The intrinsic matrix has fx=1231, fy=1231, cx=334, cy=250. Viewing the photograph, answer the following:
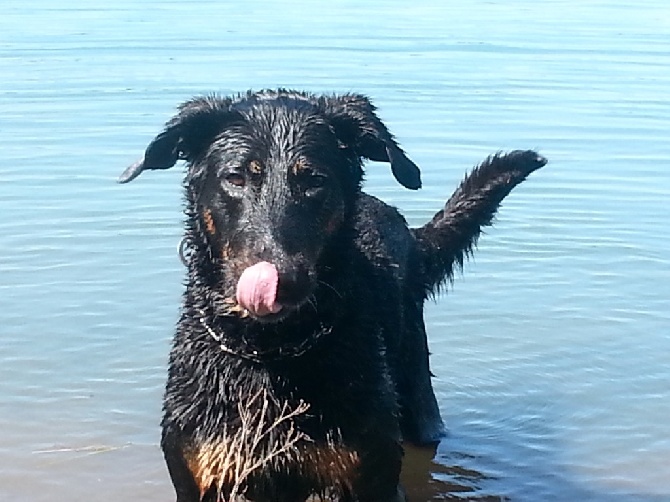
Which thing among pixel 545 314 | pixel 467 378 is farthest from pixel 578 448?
pixel 545 314

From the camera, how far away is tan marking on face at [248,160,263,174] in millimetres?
Result: 4988

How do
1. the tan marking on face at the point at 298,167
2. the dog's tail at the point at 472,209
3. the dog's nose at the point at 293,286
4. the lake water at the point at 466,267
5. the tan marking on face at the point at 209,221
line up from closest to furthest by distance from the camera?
1. the dog's nose at the point at 293,286
2. the tan marking on face at the point at 298,167
3. the tan marking on face at the point at 209,221
4. the lake water at the point at 466,267
5. the dog's tail at the point at 472,209

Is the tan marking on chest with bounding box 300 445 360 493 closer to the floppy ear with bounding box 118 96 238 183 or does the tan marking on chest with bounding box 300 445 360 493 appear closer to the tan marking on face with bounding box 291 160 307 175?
the tan marking on face with bounding box 291 160 307 175

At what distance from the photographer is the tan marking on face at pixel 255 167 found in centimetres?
499

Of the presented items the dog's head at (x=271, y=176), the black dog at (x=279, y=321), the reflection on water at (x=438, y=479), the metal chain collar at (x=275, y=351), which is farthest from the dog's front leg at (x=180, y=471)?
the reflection on water at (x=438, y=479)

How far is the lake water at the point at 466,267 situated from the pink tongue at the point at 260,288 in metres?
1.92

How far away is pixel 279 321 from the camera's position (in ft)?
16.4

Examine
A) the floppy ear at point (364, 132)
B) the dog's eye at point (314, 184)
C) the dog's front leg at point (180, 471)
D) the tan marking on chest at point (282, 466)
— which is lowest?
the dog's front leg at point (180, 471)

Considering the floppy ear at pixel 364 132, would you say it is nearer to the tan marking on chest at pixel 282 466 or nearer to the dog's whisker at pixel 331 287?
the dog's whisker at pixel 331 287

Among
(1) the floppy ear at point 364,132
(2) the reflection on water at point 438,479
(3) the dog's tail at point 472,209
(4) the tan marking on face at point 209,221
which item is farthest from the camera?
(3) the dog's tail at point 472,209

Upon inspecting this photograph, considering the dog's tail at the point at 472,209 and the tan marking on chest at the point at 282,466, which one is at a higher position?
the dog's tail at the point at 472,209

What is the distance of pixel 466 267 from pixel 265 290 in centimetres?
523

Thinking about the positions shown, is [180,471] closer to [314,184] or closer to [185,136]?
[314,184]

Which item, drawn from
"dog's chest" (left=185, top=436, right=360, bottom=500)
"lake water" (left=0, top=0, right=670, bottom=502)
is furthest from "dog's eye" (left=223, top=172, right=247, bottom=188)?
"lake water" (left=0, top=0, right=670, bottom=502)
